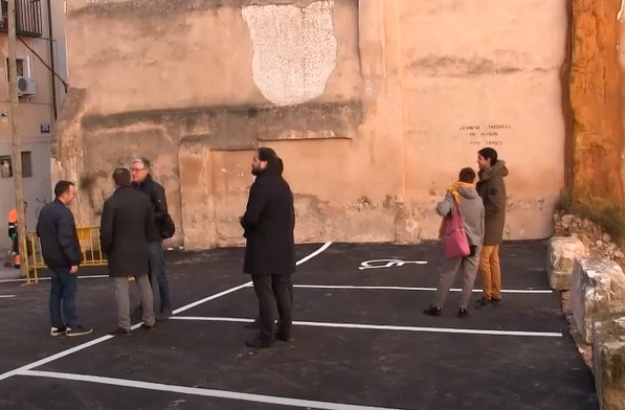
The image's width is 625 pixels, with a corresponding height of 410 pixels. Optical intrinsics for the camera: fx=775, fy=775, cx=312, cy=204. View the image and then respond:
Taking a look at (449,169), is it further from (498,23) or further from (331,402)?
(331,402)

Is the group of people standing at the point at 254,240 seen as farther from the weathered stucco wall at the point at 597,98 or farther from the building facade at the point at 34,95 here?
the building facade at the point at 34,95

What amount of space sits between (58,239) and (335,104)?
812cm

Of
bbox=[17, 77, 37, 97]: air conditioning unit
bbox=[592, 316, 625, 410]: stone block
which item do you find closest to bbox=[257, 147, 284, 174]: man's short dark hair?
bbox=[592, 316, 625, 410]: stone block

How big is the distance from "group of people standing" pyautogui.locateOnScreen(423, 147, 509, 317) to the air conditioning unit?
49.2 feet

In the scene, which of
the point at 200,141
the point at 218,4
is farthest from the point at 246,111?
the point at 218,4

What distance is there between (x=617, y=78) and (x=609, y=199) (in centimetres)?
229

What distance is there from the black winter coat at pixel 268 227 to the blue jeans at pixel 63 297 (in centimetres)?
239

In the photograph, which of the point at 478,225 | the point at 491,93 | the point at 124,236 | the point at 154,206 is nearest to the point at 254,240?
the point at 124,236

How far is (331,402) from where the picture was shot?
20.0 ft

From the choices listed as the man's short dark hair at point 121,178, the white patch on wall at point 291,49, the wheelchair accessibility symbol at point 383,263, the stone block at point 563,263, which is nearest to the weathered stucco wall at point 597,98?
the wheelchair accessibility symbol at point 383,263

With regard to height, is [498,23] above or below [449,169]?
above

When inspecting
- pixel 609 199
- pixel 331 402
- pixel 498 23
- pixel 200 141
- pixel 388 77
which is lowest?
pixel 331 402

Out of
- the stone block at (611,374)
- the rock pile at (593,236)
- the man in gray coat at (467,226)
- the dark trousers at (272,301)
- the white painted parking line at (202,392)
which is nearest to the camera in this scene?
the stone block at (611,374)

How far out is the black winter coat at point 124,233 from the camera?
8.23m
